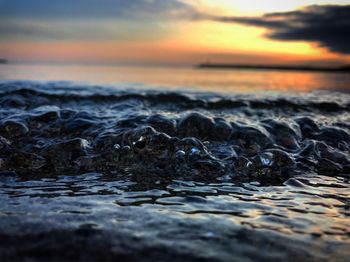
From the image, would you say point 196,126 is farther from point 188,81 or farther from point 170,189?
point 188,81

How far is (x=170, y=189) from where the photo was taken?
10.5 feet

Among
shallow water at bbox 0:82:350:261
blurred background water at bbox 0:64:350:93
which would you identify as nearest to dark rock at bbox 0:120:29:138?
shallow water at bbox 0:82:350:261

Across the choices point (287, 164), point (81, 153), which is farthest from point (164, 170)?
point (287, 164)

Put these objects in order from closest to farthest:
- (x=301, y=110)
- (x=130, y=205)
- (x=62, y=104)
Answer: (x=130, y=205)
(x=62, y=104)
(x=301, y=110)

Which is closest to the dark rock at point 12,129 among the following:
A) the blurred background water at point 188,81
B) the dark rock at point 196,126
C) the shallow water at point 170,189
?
the shallow water at point 170,189

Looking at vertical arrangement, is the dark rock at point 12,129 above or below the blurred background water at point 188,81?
below

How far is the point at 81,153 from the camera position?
418 cm

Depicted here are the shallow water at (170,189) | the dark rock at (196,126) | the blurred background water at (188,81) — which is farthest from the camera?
the blurred background water at (188,81)

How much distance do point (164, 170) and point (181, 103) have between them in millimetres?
5256

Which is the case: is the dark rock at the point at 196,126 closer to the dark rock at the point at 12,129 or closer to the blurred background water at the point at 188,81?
the dark rock at the point at 12,129

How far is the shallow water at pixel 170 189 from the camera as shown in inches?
79.7

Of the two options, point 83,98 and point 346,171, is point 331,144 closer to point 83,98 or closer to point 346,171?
point 346,171

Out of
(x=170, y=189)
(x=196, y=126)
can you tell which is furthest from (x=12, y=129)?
(x=170, y=189)

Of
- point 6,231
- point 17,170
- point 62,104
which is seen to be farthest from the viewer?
point 62,104
